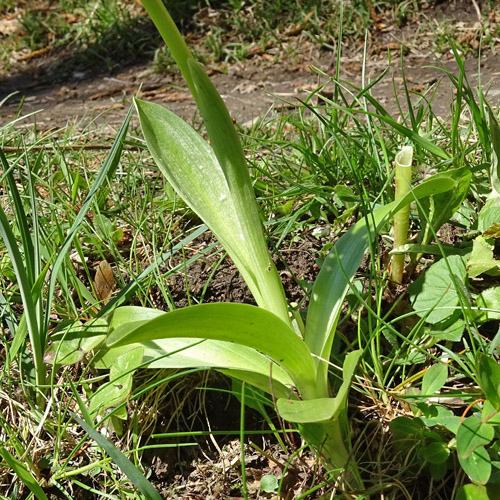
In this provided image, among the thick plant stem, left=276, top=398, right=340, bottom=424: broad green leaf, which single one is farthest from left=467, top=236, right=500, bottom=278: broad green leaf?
left=276, top=398, right=340, bottom=424: broad green leaf

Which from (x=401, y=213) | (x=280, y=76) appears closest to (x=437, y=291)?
(x=401, y=213)

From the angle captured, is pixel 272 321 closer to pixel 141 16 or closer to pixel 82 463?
pixel 82 463

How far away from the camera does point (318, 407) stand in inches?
38.3

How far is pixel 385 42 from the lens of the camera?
3877 millimetres

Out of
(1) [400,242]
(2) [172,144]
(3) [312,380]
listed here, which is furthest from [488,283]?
(2) [172,144]

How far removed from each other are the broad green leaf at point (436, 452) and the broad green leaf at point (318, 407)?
19cm

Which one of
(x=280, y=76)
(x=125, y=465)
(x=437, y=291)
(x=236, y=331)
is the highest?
(x=236, y=331)

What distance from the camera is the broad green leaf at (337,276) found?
1.12 m

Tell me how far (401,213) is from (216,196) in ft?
1.38

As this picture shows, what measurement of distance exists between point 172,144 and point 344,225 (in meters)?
0.58

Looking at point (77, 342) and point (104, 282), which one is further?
point (104, 282)

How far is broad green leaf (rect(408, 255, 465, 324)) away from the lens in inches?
48.3

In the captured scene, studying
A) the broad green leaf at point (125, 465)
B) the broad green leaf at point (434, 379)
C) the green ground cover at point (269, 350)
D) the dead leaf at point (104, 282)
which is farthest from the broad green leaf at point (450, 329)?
the dead leaf at point (104, 282)

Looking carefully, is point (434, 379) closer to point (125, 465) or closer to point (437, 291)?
point (437, 291)
